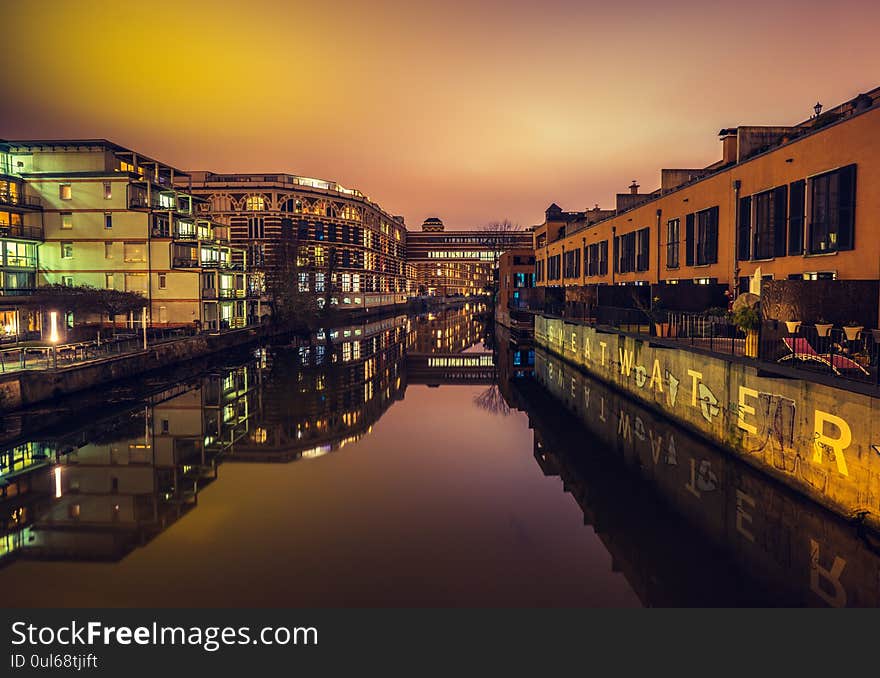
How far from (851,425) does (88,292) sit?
152 feet

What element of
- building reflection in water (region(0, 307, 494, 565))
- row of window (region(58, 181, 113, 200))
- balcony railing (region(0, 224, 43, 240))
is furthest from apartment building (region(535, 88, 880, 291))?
balcony railing (region(0, 224, 43, 240))

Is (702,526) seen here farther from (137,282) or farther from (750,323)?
(137,282)

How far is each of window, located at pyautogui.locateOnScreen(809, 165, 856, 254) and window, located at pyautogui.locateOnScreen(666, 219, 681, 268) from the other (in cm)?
1193

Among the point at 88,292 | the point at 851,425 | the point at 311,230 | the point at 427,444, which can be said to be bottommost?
the point at 427,444

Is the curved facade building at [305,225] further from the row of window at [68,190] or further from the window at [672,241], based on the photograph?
the window at [672,241]

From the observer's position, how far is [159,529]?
13.7 m

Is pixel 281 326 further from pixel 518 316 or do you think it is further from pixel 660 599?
pixel 660 599

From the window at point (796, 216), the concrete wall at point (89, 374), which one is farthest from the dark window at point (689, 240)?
the concrete wall at point (89, 374)

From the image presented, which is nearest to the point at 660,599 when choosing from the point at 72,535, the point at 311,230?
the point at 72,535

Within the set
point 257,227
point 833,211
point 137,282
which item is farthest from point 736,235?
point 257,227

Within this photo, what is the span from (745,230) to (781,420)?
11.9 metres

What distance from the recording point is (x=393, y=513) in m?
14.9

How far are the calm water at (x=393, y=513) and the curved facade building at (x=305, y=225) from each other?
65.0 metres

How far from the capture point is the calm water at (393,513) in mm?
10734
